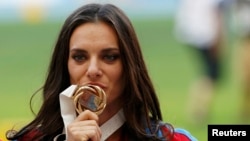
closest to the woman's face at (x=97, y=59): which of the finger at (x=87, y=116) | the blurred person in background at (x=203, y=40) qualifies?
the finger at (x=87, y=116)

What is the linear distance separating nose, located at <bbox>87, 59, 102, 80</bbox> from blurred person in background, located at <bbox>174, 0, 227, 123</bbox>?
3940 mm

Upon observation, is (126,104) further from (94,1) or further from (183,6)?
(183,6)

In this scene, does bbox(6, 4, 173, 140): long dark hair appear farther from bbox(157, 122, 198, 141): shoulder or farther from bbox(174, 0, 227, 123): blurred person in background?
bbox(174, 0, 227, 123): blurred person in background

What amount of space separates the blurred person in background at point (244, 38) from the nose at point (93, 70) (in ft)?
13.4

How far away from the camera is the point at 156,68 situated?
21.1 ft

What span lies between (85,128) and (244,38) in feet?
15.1

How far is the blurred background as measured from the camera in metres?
5.89

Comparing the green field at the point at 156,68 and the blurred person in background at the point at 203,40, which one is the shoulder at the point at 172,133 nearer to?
the green field at the point at 156,68

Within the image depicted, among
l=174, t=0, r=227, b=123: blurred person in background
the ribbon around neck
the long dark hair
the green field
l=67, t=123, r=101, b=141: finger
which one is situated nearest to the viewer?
l=67, t=123, r=101, b=141: finger

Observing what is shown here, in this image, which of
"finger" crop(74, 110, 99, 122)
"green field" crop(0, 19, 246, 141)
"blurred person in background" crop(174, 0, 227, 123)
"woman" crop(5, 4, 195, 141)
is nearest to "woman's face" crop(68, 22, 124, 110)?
"woman" crop(5, 4, 195, 141)

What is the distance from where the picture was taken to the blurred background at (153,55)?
232 inches

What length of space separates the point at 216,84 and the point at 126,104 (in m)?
4.28

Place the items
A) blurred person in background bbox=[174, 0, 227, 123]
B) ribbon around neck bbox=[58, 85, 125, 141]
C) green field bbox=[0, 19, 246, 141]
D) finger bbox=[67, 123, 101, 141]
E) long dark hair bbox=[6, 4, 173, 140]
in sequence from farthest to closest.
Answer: blurred person in background bbox=[174, 0, 227, 123] < green field bbox=[0, 19, 246, 141] < long dark hair bbox=[6, 4, 173, 140] < ribbon around neck bbox=[58, 85, 125, 141] < finger bbox=[67, 123, 101, 141]

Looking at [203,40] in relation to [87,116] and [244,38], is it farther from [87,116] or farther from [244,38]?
[87,116]
